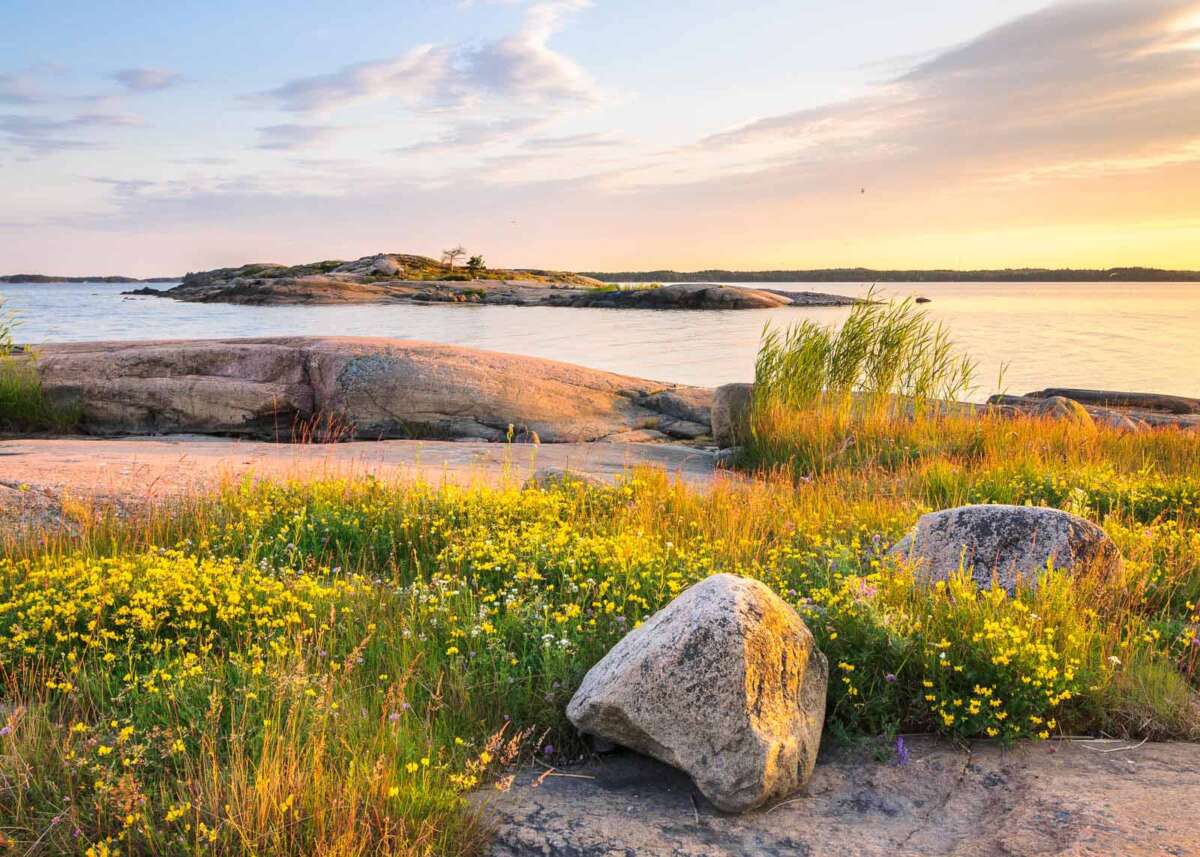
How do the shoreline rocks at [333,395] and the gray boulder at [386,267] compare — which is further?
the gray boulder at [386,267]

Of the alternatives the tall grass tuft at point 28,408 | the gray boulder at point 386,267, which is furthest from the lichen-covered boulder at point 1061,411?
the gray boulder at point 386,267

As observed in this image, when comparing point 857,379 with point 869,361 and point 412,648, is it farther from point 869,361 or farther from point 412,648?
point 412,648

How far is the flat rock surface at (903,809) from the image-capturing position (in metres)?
3.72

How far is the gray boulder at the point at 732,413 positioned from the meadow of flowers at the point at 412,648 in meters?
5.63

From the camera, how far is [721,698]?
13.5 feet

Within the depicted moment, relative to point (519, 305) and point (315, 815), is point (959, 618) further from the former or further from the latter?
point (519, 305)

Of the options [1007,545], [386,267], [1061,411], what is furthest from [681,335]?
[386,267]

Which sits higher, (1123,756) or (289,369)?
(289,369)

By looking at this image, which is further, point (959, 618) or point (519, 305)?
point (519, 305)

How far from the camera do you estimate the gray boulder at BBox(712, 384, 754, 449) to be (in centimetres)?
1407

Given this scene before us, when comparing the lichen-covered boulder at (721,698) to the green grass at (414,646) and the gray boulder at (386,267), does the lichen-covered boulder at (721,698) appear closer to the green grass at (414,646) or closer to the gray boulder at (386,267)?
the green grass at (414,646)

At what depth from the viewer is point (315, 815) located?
348 centimetres

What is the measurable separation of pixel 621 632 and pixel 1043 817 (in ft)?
7.93

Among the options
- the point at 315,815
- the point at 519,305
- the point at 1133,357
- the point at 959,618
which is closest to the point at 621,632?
the point at 959,618
